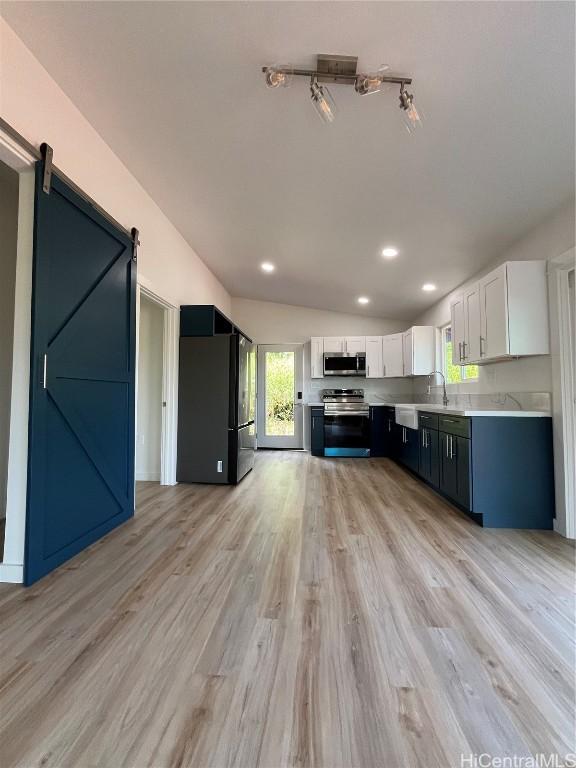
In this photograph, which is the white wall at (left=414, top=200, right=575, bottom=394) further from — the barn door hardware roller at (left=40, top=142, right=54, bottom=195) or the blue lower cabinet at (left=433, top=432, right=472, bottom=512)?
the barn door hardware roller at (left=40, top=142, right=54, bottom=195)

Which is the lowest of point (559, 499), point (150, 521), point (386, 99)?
point (150, 521)

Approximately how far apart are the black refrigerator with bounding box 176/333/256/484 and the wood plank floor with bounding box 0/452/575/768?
1475 millimetres

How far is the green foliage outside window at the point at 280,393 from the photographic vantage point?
677cm

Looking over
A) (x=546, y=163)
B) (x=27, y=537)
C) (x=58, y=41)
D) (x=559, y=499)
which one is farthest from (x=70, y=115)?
(x=559, y=499)

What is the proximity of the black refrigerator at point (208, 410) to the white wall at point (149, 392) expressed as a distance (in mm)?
493

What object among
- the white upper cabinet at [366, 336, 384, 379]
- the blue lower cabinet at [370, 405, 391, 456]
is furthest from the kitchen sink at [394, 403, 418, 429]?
the white upper cabinet at [366, 336, 384, 379]

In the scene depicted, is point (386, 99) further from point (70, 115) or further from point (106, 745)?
point (106, 745)

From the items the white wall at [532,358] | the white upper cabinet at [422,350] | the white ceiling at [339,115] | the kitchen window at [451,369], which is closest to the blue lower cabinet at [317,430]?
the white upper cabinet at [422,350]

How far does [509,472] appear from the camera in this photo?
2.81m

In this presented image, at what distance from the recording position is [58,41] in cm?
180

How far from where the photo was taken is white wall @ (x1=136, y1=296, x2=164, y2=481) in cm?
432

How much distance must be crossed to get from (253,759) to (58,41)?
124 inches

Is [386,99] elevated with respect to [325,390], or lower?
elevated

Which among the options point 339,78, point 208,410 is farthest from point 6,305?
point 339,78
